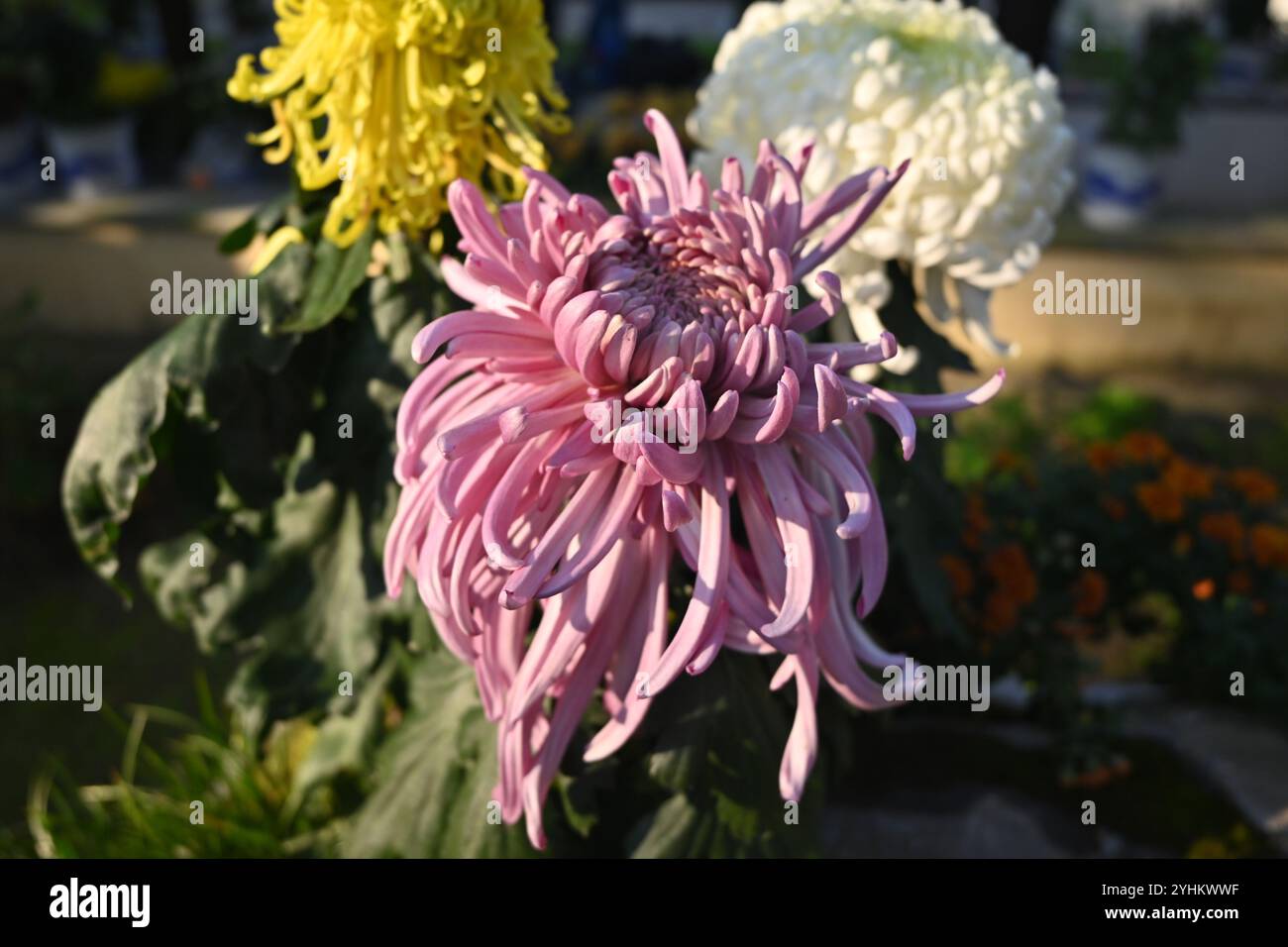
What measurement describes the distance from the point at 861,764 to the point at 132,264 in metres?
4.10

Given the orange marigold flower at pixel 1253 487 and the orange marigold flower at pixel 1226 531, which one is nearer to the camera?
the orange marigold flower at pixel 1226 531

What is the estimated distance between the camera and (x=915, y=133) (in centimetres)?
147

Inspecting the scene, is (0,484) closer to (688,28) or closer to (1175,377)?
(1175,377)

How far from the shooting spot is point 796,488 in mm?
1091

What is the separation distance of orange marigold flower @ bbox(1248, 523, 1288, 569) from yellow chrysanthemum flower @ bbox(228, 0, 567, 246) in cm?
149

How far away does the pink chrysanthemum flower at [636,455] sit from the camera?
105 centimetres

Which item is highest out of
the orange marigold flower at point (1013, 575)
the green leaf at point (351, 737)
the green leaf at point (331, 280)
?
the green leaf at point (331, 280)

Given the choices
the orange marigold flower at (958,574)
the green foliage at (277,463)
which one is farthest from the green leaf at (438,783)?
the orange marigold flower at (958,574)

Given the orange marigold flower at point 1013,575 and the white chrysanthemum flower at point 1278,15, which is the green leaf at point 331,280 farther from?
the white chrysanthemum flower at point 1278,15

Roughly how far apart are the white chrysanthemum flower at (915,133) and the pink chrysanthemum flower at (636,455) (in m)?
0.23

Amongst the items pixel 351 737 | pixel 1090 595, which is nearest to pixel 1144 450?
pixel 1090 595

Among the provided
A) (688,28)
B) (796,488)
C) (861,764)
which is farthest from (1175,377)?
(688,28)

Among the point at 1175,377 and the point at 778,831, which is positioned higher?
the point at 1175,377

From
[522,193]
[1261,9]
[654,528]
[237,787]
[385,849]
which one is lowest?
[237,787]
